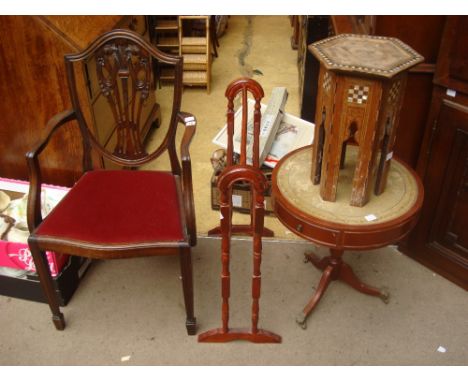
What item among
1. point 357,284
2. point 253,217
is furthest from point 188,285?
point 357,284

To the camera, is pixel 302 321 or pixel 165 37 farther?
pixel 165 37

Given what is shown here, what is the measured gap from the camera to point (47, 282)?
189cm

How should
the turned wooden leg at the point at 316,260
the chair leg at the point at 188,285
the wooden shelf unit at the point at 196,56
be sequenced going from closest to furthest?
the chair leg at the point at 188,285
the turned wooden leg at the point at 316,260
the wooden shelf unit at the point at 196,56

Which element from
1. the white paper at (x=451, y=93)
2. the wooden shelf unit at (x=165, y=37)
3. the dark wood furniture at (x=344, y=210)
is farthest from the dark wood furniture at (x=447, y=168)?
the wooden shelf unit at (x=165, y=37)

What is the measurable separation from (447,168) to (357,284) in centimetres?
62

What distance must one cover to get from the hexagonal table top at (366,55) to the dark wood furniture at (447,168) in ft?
0.88

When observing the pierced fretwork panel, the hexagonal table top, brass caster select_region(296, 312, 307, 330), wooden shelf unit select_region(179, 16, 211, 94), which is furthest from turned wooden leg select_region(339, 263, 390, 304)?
wooden shelf unit select_region(179, 16, 211, 94)

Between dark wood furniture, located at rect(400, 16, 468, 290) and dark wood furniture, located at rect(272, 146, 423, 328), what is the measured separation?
0.22 meters

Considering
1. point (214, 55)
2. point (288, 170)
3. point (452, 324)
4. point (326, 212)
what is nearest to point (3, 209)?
point (288, 170)

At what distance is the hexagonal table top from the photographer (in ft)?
4.81

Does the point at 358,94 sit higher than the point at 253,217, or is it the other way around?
the point at 358,94

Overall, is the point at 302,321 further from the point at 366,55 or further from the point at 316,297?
the point at 366,55

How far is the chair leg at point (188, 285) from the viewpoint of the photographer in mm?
1752

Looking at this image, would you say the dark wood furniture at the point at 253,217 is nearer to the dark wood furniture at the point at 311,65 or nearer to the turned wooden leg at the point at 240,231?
the turned wooden leg at the point at 240,231
